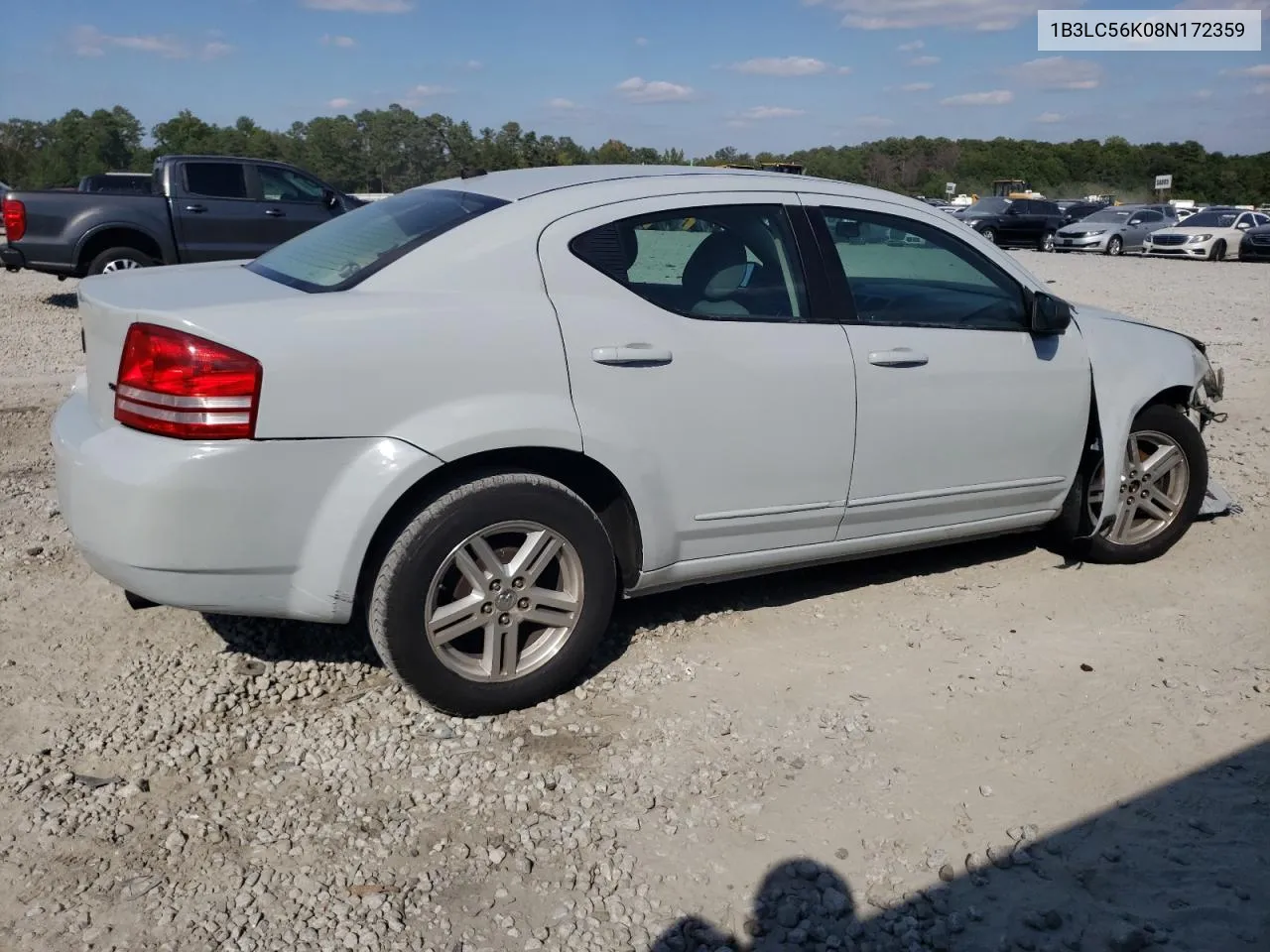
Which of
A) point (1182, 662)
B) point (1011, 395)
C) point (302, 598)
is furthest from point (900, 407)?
point (302, 598)

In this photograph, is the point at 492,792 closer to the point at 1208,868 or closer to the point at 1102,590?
the point at 1208,868

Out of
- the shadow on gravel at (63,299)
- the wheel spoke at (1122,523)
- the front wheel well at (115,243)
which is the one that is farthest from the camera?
the shadow on gravel at (63,299)

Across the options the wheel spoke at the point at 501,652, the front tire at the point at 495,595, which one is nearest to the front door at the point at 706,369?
the front tire at the point at 495,595

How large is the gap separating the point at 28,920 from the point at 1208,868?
294 cm

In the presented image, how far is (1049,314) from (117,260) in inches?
425

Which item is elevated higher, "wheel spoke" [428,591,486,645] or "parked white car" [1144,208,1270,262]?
"parked white car" [1144,208,1270,262]

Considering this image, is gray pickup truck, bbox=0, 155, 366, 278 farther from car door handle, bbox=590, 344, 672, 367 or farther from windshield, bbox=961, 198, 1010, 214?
windshield, bbox=961, 198, 1010, 214

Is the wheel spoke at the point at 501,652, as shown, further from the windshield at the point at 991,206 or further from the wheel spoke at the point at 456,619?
the windshield at the point at 991,206

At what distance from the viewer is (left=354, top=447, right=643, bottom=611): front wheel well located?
336 cm

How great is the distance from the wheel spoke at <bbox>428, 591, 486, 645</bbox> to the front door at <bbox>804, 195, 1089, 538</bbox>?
148 cm

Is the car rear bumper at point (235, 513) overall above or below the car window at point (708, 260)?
below

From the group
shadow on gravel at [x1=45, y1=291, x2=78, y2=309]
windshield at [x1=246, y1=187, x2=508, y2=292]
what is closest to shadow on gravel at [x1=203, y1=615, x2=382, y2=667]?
windshield at [x1=246, y1=187, x2=508, y2=292]

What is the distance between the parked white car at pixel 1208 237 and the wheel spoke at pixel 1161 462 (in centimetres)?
2574

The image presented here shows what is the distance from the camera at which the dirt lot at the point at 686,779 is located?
8.79 feet
